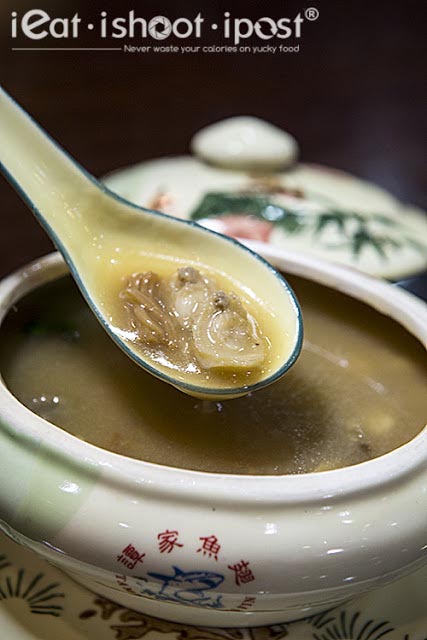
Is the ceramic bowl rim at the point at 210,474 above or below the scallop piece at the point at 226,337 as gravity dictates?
below

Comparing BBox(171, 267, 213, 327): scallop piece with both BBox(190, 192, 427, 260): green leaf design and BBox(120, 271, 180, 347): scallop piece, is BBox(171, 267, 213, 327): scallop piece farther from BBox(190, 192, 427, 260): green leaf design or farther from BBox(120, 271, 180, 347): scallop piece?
BBox(190, 192, 427, 260): green leaf design

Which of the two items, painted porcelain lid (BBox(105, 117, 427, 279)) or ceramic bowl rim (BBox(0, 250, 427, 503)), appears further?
painted porcelain lid (BBox(105, 117, 427, 279))

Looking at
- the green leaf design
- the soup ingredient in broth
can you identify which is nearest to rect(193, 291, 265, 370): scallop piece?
the soup ingredient in broth

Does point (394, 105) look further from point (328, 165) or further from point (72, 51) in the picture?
point (72, 51)

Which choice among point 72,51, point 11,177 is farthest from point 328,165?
point 11,177

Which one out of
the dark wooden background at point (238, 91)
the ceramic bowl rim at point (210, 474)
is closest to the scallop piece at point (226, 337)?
the ceramic bowl rim at point (210, 474)

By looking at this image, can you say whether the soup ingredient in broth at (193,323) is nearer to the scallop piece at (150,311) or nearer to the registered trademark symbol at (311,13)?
the scallop piece at (150,311)

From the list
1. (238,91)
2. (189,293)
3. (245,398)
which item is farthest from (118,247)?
(238,91)
